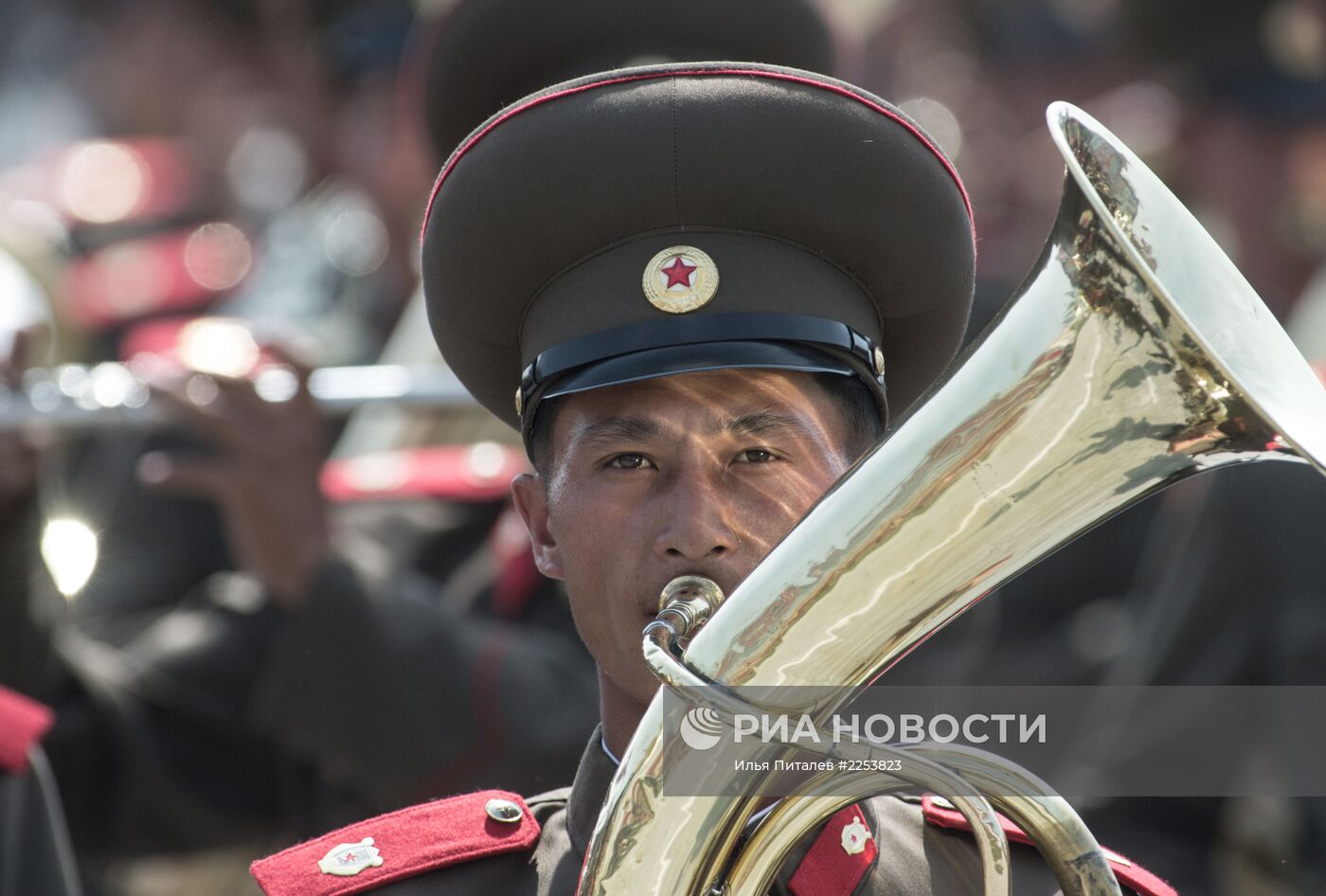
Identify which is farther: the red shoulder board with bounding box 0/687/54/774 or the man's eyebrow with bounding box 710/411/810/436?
the red shoulder board with bounding box 0/687/54/774

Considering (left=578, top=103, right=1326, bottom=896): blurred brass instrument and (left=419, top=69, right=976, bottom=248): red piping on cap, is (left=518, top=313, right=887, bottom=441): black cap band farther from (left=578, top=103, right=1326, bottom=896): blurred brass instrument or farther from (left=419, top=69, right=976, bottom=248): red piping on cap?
(left=578, top=103, right=1326, bottom=896): blurred brass instrument

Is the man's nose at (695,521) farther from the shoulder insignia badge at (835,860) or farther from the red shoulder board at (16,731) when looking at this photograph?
the red shoulder board at (16,731)

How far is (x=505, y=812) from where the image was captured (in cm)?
288

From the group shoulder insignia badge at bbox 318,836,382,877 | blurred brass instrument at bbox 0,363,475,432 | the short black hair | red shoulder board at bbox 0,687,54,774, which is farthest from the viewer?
blurred brass instrument at bbox 0,363,475,432

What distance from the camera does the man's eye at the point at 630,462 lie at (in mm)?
2620

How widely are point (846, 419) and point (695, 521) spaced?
0.31 m

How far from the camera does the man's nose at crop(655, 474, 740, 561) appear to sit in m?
2.48

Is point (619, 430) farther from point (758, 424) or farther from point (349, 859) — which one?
point (349, 859)

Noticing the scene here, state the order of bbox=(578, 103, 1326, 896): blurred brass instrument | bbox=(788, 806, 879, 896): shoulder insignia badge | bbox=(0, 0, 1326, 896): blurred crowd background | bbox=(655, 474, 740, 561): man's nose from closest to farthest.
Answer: bbox=(578, 103, 1326, 896): blurred brass instrument < bbox=(655, 474, 740, 561): man's nose < bbox=(788, 806, 879, 896): shoulder insignia badge < bbox=(0, 0, 1326, 896): blurred crowd background

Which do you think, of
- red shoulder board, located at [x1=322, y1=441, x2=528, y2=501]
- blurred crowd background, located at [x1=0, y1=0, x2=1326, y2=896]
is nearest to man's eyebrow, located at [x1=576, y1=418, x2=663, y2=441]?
blurred crowd background, located at [x1=0, y1=0, x2=1326, y2=896]

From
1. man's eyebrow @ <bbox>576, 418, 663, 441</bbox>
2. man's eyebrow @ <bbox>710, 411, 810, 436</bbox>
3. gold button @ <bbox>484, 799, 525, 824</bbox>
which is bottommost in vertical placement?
gold button @ <bbox>484, 799, 525, 824</bbox>

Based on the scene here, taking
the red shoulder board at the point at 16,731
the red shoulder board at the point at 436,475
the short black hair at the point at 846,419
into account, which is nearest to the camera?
the short black hair at the point at 846,419

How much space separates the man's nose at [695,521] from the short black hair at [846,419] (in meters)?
0.24

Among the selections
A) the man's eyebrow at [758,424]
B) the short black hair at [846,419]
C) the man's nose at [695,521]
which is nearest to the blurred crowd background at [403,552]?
the short black hair at [846,419]
